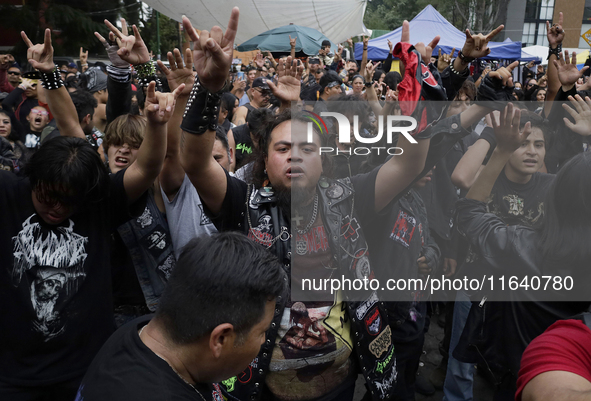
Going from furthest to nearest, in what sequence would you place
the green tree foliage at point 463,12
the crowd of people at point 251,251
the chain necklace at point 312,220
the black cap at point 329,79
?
the green tree foliage at point 463,12, the black cap at point 329,79, the chain necklace at point 312,220, the crowd of people at point 251,251

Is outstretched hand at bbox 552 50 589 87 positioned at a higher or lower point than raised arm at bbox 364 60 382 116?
higher

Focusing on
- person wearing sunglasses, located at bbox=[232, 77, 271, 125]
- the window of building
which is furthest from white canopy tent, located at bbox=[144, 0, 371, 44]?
the window of building

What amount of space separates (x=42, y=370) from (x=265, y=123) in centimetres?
144

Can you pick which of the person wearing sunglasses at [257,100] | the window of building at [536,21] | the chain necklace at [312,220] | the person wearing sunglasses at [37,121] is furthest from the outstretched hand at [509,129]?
the window of building at [536,21]

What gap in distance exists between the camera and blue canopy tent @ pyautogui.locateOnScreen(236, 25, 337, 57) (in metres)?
12.1

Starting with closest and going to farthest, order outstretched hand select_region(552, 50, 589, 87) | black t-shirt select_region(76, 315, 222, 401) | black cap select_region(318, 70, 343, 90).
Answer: black t-shirt select_region(76, 315, 222, 401)
outstretched hand select_region(552, 50, 589, 87)
black cap select_region(318, 70, 343, 90)

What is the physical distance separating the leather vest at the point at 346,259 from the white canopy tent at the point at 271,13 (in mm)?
14800

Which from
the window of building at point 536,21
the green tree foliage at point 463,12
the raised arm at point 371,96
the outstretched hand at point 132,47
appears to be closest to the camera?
the outstretched hand at point 132,47

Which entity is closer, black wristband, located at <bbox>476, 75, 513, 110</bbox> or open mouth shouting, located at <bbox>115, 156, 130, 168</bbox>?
black wristband, located at <bbox>476, 75, 513, 110</bbox>

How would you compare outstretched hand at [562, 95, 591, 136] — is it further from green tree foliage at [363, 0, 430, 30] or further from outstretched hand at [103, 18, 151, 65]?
green tree foliage at [363, 0, 430, 30]

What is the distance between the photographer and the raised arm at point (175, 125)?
2.12 m

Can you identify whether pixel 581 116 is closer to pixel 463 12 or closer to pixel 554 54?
pixel 554 54

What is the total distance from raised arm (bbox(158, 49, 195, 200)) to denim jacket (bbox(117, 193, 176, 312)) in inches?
5.2

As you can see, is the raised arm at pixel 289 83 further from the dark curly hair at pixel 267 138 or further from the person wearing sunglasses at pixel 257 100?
the person wearing sunglasses at pixel 257 100
